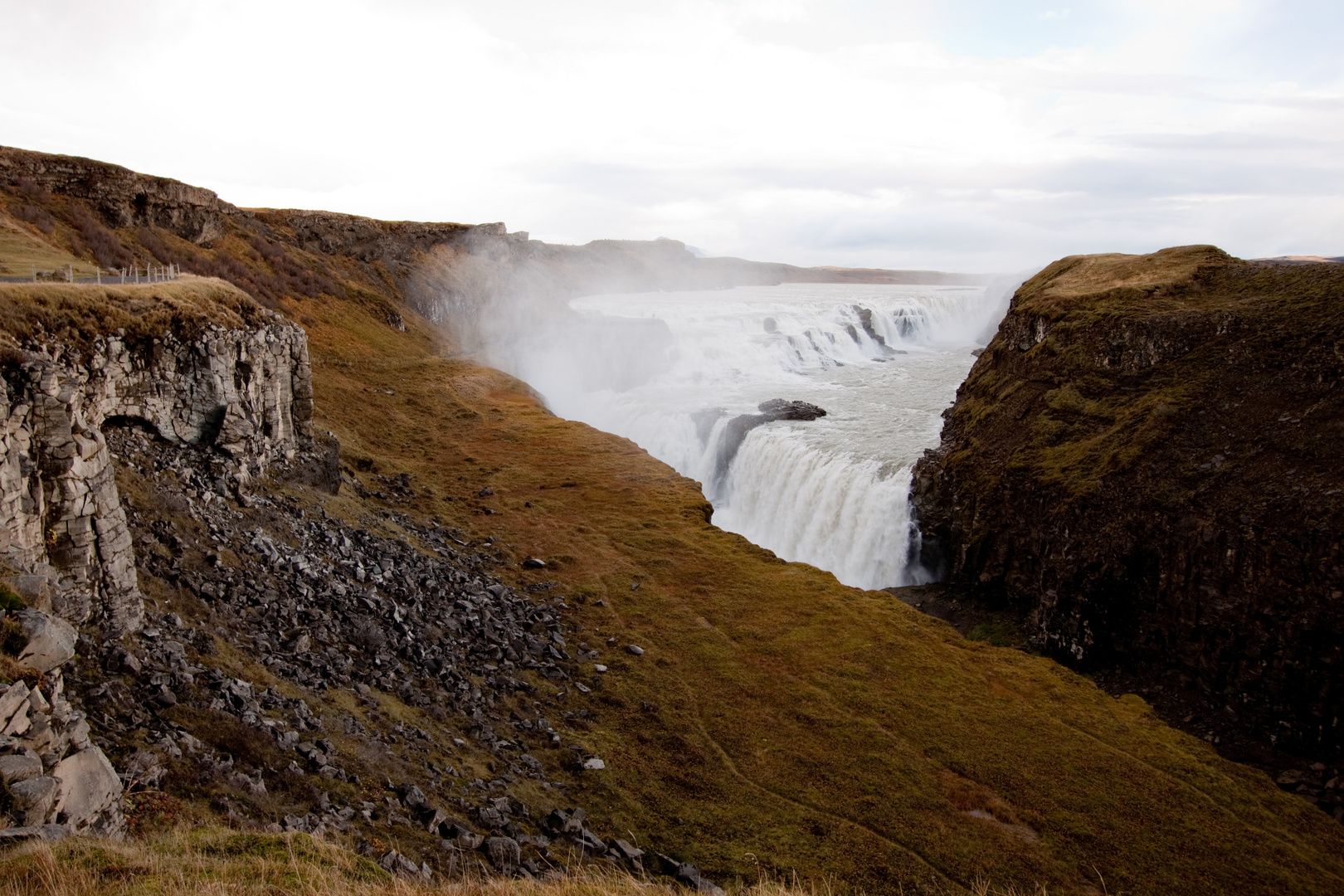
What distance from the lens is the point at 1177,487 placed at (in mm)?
25219

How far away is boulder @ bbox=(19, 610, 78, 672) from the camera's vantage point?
368 inches

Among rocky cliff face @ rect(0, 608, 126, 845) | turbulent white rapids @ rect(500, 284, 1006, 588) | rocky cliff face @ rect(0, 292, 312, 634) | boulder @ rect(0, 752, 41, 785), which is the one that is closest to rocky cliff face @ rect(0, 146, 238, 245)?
turbulent white rapids @ rect(500, 284, 1006, 588)

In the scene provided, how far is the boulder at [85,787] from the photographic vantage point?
836 centimetres

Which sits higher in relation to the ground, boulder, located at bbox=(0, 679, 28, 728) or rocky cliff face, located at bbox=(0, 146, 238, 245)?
rocky cliff face, located at bbox=(0, 146, 238, 245)

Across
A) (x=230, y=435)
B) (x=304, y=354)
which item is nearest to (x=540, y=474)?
(x=304, y=354)

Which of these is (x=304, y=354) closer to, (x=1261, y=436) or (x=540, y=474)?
(x=540, y=474)

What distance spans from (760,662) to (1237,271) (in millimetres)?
28533

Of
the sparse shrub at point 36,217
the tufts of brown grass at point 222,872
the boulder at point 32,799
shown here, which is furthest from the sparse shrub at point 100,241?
the tufts of brown grass at point 222,872

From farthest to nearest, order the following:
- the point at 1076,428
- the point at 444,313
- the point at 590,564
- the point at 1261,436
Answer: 1. the point at 444,313
2. the point at 1076,428
3. the point at 590,564
4. the point at 1261,436

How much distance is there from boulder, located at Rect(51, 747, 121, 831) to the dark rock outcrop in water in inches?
1506

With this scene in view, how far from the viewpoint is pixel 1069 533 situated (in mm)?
27406

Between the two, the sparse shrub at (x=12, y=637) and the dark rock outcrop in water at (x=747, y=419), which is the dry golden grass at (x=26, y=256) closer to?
the sparse shrub at (x=12, y=637)

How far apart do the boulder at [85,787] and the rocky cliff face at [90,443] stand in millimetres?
2807

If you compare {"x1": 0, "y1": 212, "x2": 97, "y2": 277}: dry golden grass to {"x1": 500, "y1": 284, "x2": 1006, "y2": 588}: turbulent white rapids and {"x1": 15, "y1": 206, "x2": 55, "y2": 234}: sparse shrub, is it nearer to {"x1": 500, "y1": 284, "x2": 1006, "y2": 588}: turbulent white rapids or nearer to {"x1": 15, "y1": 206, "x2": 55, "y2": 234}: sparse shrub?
{"x1": 15, "y1": 206, "x2": 55, "y2": 234}: sparse shrub
